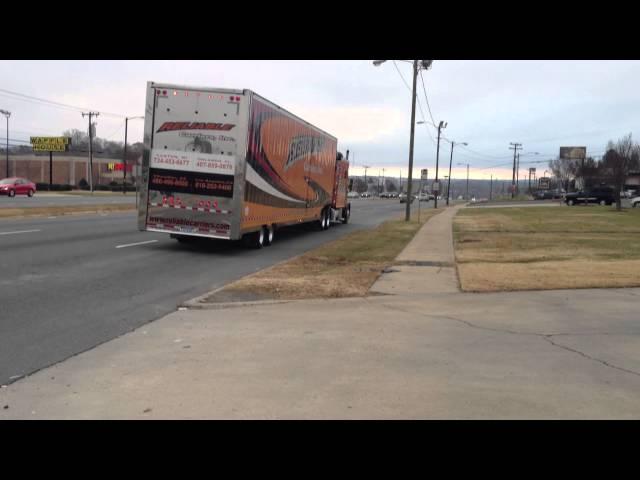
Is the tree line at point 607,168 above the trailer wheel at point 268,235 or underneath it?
above

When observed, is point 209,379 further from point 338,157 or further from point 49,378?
point 338,157

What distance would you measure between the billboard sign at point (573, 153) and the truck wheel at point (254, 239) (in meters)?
105

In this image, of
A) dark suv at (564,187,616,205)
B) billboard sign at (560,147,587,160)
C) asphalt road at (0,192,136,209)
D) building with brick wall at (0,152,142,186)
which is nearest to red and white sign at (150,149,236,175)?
asphalt road at (0,192,136,209)

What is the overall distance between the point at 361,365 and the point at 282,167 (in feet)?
42.7

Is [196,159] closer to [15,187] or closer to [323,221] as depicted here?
[323,221]

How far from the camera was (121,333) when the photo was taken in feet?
23.4

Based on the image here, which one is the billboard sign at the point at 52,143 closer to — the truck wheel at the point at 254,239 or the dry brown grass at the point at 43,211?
the dry brown grass at the point at 43,211

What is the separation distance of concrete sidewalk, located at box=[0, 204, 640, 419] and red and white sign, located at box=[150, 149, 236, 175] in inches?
268

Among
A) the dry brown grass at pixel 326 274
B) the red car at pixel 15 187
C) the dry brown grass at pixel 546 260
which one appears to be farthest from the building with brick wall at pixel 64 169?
the dry brown grass at pixel 326 274

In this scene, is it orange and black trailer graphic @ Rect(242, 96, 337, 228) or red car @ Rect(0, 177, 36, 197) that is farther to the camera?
red car @ Rect(0, 177, 36, 197)

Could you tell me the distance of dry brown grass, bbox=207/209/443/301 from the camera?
9.70 metres

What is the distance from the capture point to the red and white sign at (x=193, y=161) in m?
14.8

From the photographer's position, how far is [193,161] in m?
14.9

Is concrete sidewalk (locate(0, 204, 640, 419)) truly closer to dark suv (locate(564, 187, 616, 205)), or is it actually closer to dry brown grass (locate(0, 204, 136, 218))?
dry brown grass (locate(0, 204, 136, 218))
